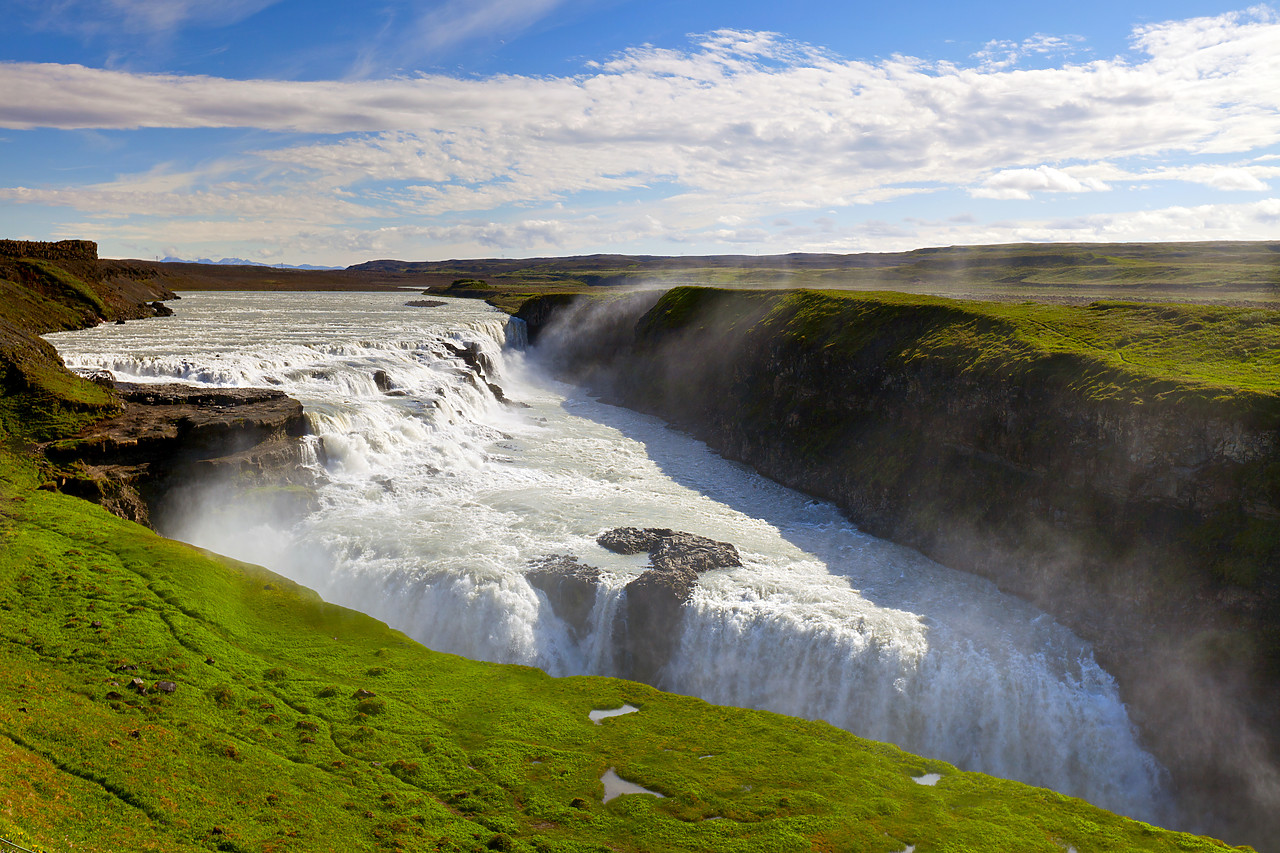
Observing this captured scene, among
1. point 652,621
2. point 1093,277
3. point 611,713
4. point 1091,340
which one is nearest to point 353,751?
point 611,713

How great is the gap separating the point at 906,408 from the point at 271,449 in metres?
35.1

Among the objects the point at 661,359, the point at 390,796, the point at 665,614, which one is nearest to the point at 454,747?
the point at 390,796

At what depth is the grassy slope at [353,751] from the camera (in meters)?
13.1

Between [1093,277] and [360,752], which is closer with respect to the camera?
[360,752]

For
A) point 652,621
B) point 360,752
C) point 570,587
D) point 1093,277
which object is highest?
point 1093,277

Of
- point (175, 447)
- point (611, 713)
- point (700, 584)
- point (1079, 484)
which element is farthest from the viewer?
point (175, 447)

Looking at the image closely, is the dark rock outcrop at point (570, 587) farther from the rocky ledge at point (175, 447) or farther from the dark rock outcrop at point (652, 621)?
the rocky ledge at point (175, 447)

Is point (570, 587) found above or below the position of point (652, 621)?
above

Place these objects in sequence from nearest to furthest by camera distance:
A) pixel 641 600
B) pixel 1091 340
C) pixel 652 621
Answer: pixel 652 621 → pixel 641 600 → pixel 1091 340

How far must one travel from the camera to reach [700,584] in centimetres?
2981

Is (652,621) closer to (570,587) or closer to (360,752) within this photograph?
(570,587)

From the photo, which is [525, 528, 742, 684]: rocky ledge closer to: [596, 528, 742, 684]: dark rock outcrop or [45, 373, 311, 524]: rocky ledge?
[596, 528, 742, 684]: dark rock outcrop

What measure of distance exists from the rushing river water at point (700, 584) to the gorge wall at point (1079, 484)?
1.55 m

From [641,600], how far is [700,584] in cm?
288
